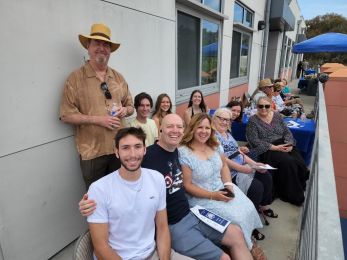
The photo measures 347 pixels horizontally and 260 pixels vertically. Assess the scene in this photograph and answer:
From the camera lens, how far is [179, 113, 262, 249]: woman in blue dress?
7.23 feet

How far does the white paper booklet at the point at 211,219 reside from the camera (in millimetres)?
1986

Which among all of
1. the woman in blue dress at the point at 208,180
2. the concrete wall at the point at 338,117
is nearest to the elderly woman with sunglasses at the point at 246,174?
the woman in blue dress at the point at 208,180

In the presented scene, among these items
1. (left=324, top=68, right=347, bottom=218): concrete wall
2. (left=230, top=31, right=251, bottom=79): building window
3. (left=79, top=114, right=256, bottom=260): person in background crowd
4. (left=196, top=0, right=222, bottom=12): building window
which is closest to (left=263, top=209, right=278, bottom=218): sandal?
(left=79, top=114, right=256, bottom=260): person in background crowd

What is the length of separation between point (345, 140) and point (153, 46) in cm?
450

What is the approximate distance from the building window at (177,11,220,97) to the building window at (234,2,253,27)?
63.2 inches

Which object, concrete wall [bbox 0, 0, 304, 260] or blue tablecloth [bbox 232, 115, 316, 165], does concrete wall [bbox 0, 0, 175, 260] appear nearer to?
concrete wall [bbox 0, 0, 304, 260]

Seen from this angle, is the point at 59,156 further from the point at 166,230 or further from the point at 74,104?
the point at 166,230

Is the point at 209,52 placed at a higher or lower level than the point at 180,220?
higher

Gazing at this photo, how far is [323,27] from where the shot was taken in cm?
3853

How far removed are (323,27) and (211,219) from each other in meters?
46.2

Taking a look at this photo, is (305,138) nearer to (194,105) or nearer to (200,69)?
(194,105)

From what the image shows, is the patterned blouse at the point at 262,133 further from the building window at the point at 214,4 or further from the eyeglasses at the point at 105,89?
the building window at the point at 214,4

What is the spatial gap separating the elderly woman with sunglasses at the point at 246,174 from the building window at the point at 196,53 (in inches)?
69.6

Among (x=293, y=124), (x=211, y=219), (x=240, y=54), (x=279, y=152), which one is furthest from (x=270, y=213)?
(x=240, y=54)
